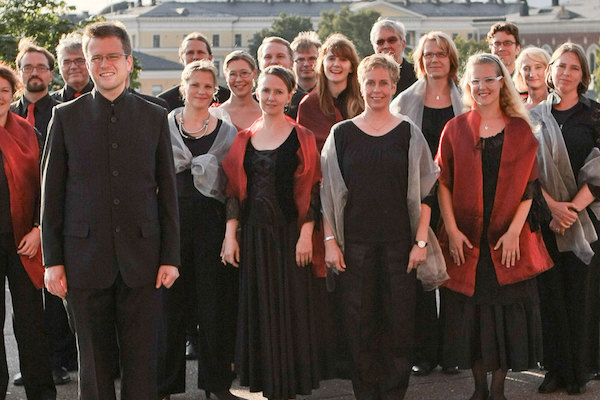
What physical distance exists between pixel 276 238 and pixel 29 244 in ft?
4.35

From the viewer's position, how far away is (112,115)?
522cm

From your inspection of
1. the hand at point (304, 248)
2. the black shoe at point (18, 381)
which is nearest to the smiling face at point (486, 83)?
the hand at point (304, 248)

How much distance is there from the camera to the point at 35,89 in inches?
278

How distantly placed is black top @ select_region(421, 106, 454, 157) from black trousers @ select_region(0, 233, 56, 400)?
8.20ft

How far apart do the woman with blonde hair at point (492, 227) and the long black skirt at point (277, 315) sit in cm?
84

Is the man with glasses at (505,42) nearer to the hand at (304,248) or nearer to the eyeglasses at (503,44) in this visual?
the eyeglasses at (503,44)

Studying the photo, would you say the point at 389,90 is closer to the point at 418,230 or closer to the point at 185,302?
the point at 418,230

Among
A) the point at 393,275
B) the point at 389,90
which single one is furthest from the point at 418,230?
the point at 389,90

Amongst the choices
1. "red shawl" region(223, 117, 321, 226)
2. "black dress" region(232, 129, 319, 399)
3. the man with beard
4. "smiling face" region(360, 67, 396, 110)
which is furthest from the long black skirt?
the man with beard

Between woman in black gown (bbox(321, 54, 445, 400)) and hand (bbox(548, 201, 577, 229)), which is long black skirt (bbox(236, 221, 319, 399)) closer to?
woman in black gown (bbox(321, 54, 445, 400))

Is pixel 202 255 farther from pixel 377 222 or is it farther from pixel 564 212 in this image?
pixel 564 212

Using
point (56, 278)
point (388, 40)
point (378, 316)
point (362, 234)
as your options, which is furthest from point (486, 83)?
point (56, 278)

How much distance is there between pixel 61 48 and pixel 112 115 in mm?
2331

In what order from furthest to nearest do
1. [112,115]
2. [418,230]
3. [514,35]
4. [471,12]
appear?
[471,12], [514,35], [418,230], [112,115]
